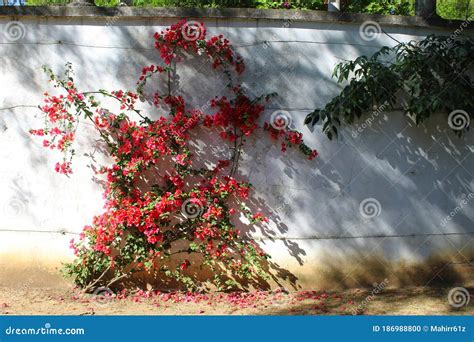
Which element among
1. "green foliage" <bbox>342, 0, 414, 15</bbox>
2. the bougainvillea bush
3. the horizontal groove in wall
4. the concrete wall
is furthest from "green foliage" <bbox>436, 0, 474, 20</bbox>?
the bougainvillea bush

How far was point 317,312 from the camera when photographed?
428 cm

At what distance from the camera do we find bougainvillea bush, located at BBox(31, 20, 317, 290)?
15.3 ft

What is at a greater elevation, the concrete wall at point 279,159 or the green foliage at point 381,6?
the green foliage at point 381,6

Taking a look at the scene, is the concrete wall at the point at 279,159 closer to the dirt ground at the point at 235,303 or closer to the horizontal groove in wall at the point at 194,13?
the horizontal groove in wall at the point at 194,13

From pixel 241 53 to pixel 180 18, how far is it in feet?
2.06

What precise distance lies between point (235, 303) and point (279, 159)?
1340mm

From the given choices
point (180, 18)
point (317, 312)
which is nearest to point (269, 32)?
point (180, 18)

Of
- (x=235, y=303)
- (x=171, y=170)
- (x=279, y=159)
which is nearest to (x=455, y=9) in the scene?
(x=279, y=159)

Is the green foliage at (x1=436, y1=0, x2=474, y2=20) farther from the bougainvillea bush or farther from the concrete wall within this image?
the bougainvillea bush

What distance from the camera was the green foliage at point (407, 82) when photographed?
15.2 feet

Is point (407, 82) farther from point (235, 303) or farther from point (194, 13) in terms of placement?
point (235, 303)

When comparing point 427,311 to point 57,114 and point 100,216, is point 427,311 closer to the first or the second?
point 100,216

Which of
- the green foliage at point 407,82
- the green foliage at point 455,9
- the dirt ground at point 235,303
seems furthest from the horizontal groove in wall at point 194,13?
the green foliage at point 455,9

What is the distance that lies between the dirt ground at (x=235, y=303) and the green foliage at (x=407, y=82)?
1.47 metres
